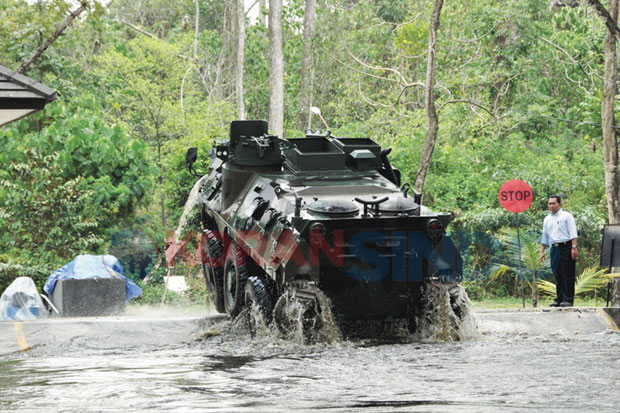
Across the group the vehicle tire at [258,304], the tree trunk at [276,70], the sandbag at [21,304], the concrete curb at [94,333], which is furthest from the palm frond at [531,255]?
the tree trunk at [276,70]

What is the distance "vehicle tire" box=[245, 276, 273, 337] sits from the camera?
→ 11.5 metres

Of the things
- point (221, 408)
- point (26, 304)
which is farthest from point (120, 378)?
point (26, 304)

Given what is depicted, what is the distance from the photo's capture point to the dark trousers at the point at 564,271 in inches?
565

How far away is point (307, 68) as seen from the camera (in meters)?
34.5

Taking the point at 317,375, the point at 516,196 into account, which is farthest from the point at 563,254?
the point at 317,375

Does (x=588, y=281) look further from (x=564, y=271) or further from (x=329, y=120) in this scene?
(x=329, y=120)

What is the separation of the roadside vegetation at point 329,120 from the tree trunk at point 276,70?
176 cm

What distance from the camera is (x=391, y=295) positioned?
11.4 meters

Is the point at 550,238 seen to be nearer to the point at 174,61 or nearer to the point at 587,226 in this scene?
the point at 587,226

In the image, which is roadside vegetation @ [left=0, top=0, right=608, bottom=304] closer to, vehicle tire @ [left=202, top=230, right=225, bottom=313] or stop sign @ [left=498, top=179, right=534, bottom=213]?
stop sign @ [left=498, top=179, right=534, bottom=213]

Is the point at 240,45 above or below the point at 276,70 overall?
above

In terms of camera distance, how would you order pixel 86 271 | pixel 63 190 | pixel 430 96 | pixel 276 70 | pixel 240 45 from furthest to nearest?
pixel 240 45 < pixel 276 70 < pixel 63 190 < pixel 430 96 < pixel 86 271

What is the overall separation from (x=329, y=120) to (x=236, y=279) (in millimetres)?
24346

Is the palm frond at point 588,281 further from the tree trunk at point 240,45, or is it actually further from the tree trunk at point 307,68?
the tree trunk at point 307,68
